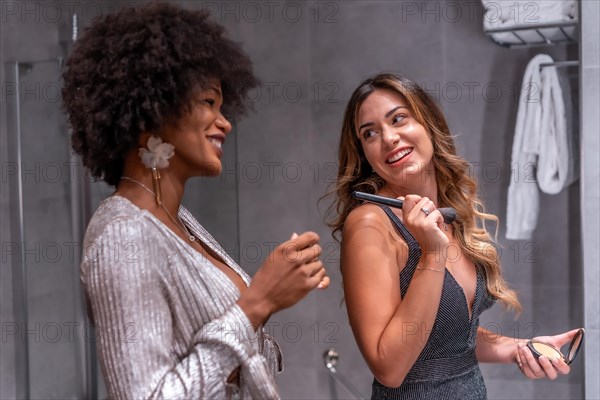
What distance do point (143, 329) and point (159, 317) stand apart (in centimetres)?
2

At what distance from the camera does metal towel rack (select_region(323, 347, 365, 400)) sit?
2264 mm

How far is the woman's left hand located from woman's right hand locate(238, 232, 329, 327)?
2.04 feet

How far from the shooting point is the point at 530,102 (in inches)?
75.8

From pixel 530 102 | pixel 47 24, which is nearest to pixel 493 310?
pixel 530 102

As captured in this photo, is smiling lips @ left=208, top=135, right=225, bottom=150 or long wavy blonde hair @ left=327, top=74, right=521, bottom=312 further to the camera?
long wavy blonde hair @ left=327, top=74, right=521, bottom=312

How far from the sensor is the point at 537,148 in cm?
192

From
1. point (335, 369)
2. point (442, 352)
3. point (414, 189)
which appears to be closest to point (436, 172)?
point (414, 189)

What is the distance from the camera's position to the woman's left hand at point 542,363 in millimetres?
1356

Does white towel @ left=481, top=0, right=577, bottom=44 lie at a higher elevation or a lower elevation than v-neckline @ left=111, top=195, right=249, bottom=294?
higher

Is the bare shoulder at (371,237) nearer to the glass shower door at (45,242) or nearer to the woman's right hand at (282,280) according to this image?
the woman's right hand at (282,280)

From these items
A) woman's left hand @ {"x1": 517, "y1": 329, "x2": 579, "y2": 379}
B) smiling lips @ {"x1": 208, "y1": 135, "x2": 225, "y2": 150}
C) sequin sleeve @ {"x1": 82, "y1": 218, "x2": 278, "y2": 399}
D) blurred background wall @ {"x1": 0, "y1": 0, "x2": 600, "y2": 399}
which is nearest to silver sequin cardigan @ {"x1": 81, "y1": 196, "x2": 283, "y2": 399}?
sequin sleeve @ {"x1": 82, "y1": 218, "x2": 278, "y2": 399}

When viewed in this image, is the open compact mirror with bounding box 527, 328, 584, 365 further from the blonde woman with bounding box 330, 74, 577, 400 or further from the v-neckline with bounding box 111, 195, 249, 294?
the v-neckline with bounding box 111, 195, 249, 294

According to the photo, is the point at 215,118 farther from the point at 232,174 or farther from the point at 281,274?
the point at 232,174

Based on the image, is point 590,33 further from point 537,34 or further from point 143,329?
point 143,329
